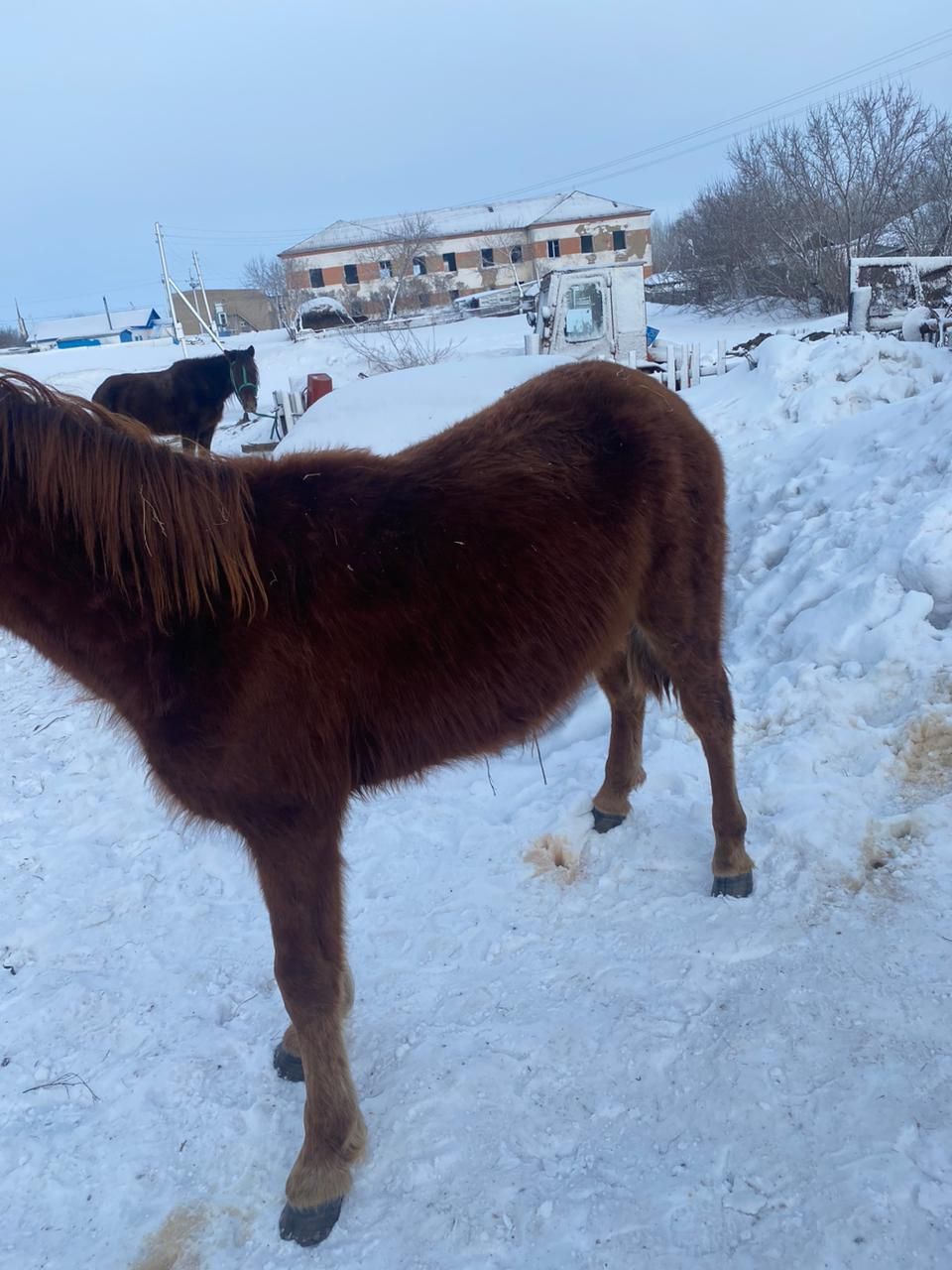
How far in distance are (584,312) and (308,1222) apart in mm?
14327

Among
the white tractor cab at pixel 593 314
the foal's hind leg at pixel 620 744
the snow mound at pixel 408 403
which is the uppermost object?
Answer: the white tractor cab at pixel 593 314

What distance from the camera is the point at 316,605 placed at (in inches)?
77.5

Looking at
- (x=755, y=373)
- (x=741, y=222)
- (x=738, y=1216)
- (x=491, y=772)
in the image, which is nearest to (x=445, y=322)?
(x=741, y=222)

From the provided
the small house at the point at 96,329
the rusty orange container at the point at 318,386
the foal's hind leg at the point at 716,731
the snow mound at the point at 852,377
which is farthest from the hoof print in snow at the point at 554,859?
the small house at the point at 96,329

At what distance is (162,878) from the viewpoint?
3270mm

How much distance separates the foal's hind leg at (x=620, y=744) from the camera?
10.6 feet

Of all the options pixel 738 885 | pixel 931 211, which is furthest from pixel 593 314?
pixel 931 211

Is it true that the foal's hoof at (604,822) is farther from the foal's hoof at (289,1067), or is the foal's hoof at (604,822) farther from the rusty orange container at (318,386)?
the rusty orange container at (318,386)

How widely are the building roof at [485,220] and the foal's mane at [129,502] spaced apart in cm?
5405

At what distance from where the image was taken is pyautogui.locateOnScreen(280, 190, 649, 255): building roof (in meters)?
50.5

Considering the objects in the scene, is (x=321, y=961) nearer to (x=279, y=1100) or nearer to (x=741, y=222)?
(x=279, y=1100)

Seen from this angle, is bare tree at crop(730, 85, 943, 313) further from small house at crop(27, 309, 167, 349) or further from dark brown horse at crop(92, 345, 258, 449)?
small house at crop(27, 309, 167, 349)

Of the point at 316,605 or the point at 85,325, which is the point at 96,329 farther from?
the point at 316,605

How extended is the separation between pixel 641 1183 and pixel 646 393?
2.38 metres
